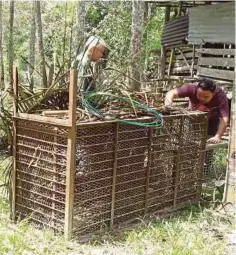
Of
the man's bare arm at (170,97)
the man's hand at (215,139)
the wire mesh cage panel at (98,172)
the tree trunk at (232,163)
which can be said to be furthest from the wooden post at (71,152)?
the man's hand at (215,139)

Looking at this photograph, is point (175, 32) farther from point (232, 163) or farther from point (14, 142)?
point (14, 142)

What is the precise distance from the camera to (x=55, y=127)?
14.7 ft

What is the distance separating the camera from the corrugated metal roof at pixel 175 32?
15.5 meters

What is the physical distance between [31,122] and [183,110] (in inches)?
82.4

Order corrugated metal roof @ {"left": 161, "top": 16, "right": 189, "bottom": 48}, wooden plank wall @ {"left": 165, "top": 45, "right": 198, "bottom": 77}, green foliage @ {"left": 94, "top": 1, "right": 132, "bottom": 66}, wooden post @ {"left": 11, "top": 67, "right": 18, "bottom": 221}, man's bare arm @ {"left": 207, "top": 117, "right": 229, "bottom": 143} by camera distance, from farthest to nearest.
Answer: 1. green foliage @ {"left": 94, "top": 1, "right": 132, "bottom": 66}
2. wooden plank wall @ {"left": 165, "top": 45, "right": 198, "bottom": 77}
3. corrugated metal roof @ {"left": 161, "top": 16, "right": 189, "bottom": 48}
4. man's bare arm @ {"left": 207, "top": 117, "right": 229, "bottom": 143}
5. wooden post @ {"left": 11, "top": 67, "right": 18, "bottom": 221}

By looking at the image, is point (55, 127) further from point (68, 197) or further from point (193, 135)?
point (193, 135)

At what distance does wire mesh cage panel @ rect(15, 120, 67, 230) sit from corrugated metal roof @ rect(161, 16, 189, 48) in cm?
1145

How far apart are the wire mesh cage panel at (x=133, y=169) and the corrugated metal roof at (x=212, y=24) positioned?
23.3ft

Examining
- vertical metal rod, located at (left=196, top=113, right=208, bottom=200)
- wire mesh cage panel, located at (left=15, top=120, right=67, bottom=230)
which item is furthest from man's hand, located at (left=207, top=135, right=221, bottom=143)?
wire mesh cage panel, located at (left=15, top=120, right=67, bottom=230)

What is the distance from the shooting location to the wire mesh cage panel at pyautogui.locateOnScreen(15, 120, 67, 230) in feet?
14.8

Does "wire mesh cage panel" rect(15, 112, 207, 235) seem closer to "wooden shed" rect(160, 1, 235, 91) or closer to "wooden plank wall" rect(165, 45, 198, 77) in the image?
"wooden shed" rect(160, 1, 235, 91)

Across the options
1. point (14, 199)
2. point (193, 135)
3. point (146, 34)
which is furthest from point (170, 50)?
point (14, 199)

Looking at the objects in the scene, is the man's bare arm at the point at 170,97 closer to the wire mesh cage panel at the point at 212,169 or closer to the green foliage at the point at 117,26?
the wire mesh cage panel at the point at 212,169

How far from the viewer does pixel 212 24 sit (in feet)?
43.5
